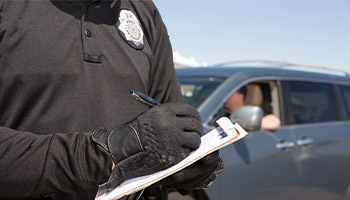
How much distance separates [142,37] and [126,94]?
0.22m

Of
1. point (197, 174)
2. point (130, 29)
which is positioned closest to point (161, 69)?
point (130, 29)

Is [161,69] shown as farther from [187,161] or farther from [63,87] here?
[187,161]

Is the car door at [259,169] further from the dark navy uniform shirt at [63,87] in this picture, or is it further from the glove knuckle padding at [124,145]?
the glove knuckle padding at [124,145]

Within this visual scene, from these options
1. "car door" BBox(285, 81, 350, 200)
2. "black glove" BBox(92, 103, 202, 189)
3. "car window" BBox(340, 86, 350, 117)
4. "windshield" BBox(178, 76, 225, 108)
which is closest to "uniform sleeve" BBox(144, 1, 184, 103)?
"black glove" BBox(92, 103, 202, 189)

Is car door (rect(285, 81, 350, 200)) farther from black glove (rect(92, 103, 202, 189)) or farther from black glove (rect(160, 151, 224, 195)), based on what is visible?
black glove (rect(92, 103, 202, 189))

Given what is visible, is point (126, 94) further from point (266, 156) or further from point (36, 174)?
point (266, 156)

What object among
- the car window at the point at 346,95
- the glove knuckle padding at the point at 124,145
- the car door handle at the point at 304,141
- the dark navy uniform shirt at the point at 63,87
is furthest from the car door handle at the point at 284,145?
the glove knuckle padding at the point at 124,145

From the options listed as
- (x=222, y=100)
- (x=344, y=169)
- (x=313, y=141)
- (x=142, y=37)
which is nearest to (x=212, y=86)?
(x=222, y=100)

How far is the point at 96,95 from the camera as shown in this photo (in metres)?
1.26

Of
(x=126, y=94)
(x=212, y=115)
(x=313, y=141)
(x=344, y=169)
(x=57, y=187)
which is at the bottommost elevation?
(x=344, y=169)

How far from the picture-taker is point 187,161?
1.07 m

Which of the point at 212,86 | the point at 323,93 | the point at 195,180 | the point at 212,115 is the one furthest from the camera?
the point at 323,93

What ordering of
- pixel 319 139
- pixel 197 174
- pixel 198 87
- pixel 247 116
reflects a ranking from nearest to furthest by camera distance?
pixel 197 174
pixel 247 116
pixel 198 87
pixel 319 139

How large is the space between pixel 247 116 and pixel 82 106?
7.27ft
